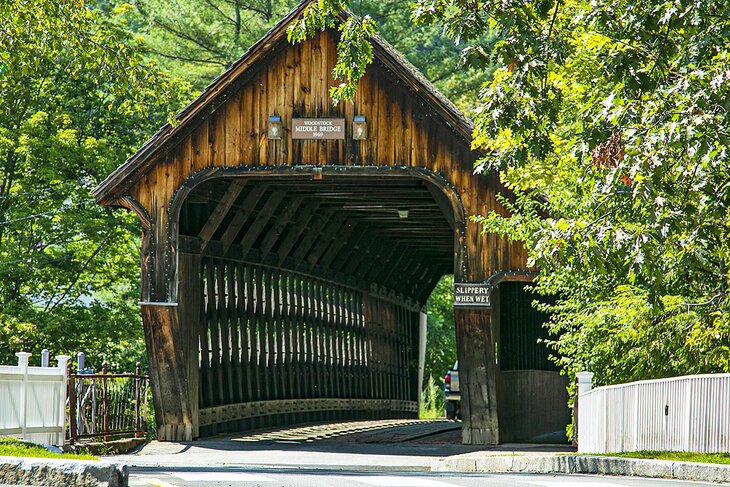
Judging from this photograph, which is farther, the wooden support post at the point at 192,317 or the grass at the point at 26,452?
the wooden support post at the point at 192,317

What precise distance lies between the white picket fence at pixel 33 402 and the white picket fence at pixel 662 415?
21.6ft

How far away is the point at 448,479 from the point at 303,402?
13.9 metres

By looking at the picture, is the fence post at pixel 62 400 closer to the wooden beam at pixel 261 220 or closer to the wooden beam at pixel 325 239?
the wooden beam at pixel 261 220

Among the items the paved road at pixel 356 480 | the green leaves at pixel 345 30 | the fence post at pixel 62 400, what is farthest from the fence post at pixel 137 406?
the green leaves at pixel 345 30

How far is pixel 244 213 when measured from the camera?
2048 cm

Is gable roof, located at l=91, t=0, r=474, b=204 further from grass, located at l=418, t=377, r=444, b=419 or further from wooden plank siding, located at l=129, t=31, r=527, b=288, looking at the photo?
grass, located at l=418, t=377, r=444, b=419

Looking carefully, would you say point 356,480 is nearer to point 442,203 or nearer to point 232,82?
point 232,82

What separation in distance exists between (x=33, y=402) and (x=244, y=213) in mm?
6110

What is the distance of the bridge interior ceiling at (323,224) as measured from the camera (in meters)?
19.3

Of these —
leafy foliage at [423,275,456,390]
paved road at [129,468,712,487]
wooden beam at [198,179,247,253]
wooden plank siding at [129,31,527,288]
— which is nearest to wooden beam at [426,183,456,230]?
wooden plank siding at [129,31,527,288]

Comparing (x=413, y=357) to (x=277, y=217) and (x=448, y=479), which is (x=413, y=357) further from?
(x=448, y=479)

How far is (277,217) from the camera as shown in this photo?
22422 mm

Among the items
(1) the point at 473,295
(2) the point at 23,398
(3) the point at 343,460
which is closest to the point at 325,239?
(1) the point at 473,295

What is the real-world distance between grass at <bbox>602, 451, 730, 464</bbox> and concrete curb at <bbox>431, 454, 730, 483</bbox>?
0.70ft
